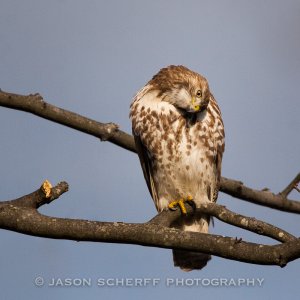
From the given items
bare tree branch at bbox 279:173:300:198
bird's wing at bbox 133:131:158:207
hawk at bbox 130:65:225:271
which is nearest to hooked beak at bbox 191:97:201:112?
hawk at bbox 130:65:225:271

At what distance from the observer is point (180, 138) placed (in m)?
6.50

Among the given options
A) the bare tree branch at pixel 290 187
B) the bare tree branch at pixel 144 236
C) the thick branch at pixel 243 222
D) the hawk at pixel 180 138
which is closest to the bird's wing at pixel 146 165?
the hawk at pixel 180 138

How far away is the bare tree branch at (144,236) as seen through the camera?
4.00 m

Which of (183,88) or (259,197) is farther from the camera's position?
(259,197)

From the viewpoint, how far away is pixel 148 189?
7.31m

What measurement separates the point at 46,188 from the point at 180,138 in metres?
2.25

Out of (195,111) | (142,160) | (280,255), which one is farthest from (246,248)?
(142,160)

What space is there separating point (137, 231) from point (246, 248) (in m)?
0.61

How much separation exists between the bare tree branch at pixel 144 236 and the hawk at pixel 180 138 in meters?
2.08

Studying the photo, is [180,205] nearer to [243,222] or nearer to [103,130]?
[103,130]

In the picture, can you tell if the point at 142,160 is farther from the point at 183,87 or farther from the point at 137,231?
the point at 137,231

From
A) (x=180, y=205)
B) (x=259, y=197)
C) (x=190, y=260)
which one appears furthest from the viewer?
(x=190, y=260)

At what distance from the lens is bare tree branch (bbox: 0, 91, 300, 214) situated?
20.0ft

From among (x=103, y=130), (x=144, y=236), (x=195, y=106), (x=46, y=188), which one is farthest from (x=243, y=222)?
(x=103, y=130)
